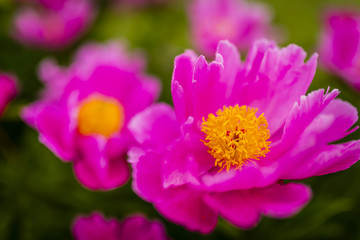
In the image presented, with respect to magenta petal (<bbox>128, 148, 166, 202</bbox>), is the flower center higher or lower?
lower

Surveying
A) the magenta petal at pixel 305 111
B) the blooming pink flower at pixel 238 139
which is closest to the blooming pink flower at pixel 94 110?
the blooming pink flower at pixel 238 139

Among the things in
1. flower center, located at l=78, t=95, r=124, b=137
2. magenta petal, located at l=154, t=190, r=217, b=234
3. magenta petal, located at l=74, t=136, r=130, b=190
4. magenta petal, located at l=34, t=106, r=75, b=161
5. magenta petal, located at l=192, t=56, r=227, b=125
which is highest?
magenta petal, located at l=192, t=56, r=227, b=125

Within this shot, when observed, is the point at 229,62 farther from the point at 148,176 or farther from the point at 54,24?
the point at 54,24

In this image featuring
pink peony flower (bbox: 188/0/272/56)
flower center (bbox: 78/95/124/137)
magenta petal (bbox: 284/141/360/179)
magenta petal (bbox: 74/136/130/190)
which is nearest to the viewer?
magenta petal (bbox: 284/141/360/179)

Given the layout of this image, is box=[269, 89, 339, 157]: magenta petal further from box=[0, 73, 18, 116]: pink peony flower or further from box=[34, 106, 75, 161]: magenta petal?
box=[0, 73, 18, 116]: pink peony flower

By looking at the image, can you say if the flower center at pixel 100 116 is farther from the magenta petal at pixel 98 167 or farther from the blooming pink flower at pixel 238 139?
the blooming pink flower at pixel 238 139

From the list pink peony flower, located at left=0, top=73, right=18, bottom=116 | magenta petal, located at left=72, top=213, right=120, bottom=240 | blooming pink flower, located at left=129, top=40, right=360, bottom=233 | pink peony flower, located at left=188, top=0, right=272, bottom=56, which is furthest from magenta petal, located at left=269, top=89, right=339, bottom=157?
pink peony flower, located at left=188, top=0, right=272, bottom=56

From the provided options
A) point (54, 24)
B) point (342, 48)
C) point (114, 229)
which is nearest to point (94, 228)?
point (114, 229)
